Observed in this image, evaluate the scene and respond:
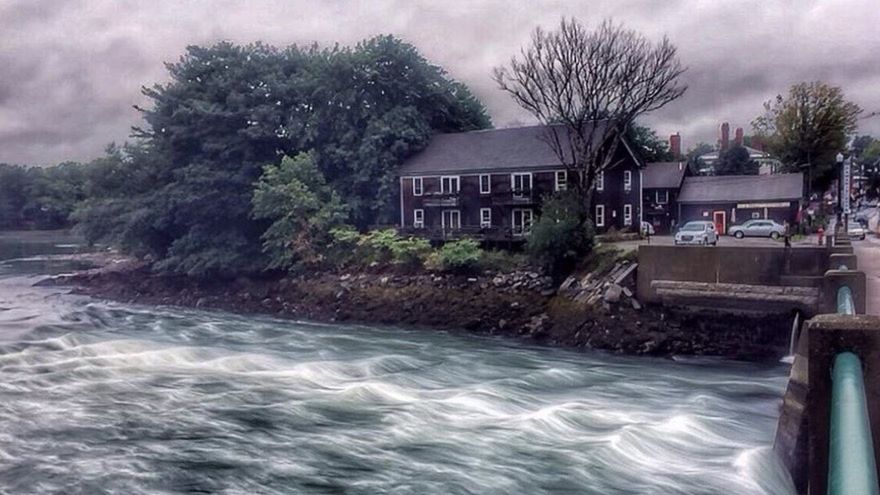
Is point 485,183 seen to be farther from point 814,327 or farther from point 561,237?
point 814,327

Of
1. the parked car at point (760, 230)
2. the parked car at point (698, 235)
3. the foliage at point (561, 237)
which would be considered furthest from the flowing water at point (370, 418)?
the parked car at point (760, 230)

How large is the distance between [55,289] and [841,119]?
5161 cm

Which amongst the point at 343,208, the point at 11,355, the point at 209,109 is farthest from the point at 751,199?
the point at 11,355

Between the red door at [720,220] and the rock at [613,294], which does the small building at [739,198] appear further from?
the rock at [613,294]

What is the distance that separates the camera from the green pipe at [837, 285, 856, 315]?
7.39m

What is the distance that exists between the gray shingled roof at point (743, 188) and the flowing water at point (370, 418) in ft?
84.4

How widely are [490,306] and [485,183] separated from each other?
14664 mm

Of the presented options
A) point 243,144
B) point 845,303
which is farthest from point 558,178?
point 845,303

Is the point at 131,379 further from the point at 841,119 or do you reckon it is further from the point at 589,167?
the point at 841,119

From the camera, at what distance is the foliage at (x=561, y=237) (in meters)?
25.4

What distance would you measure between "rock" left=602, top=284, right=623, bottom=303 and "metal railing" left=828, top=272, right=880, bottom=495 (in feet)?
61.2

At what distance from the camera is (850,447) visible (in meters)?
2.29

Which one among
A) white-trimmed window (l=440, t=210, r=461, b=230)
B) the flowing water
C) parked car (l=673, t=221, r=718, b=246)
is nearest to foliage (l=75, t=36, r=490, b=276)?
white-trimmed window (l=440, t=210, r=461, b=230)

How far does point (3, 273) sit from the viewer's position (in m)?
42.6
